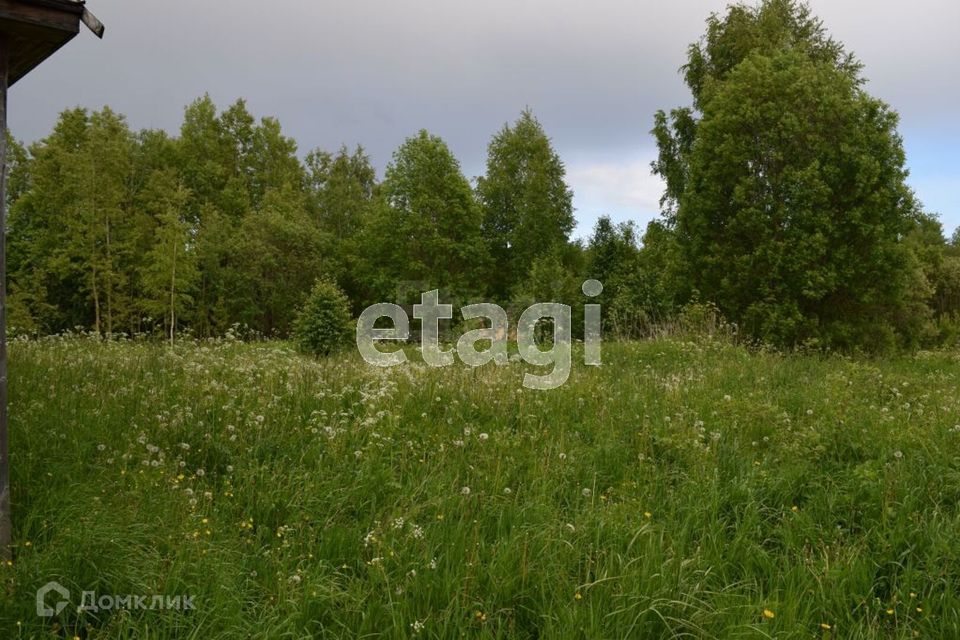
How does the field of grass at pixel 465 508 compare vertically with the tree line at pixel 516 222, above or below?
below

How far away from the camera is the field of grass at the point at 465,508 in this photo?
9.75ft

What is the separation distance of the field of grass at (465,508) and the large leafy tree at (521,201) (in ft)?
94.1

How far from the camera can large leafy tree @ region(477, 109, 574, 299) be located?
3509 cm

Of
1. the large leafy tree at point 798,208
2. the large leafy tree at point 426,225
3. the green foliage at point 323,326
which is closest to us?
the large leafy tree at point 798,208

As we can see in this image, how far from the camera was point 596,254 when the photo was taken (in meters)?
25.3

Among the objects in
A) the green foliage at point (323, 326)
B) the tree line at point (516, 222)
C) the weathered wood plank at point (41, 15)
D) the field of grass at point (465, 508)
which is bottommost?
the field of grass at point (465, 508)

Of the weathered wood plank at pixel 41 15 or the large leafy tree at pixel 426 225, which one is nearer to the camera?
the weathered wood plank at pixel 41 15

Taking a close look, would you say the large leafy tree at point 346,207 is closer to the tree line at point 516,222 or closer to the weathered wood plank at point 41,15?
the tree line at point 516,222

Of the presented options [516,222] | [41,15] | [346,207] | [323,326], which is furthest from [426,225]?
[41,15]

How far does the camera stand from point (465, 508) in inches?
156

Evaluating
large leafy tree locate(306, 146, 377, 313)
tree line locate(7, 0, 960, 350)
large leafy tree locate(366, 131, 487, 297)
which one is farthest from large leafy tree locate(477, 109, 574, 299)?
large leafy tree locate(306, 146, 377, 313)

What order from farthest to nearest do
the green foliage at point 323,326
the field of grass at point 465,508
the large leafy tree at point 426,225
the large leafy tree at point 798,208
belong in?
1. the large leafy tree at point 426,225
2. the green foliage at point 323,326
3. the large leafy tree at point 798,208
4. the field of grass at point 465,508

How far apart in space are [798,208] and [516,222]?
74.0 feet

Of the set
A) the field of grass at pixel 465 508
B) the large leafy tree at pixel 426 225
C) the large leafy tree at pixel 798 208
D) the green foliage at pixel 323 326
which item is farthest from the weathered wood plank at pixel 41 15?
the large leafy tree at pixel 426 225
